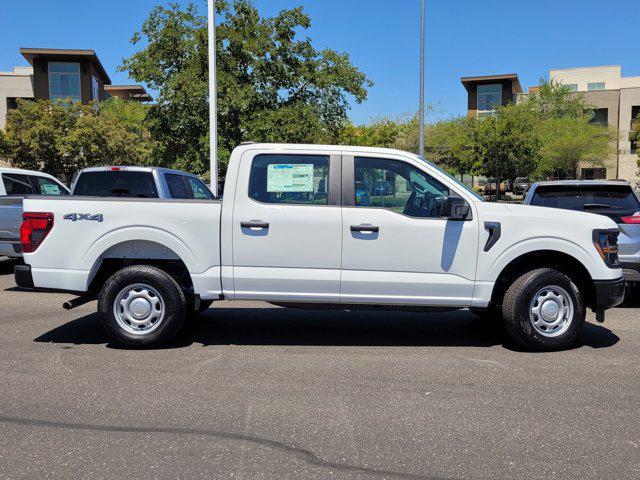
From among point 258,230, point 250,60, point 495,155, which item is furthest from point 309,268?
point 495,155

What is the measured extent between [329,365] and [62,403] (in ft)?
7.73

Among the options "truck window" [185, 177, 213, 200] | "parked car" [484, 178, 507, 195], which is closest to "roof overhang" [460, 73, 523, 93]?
"parked car" [484, 178, 507, 195]

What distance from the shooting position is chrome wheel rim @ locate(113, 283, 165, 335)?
619cm

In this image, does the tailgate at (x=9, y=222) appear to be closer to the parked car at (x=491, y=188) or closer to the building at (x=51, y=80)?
the parked car at (x=491, y=188)

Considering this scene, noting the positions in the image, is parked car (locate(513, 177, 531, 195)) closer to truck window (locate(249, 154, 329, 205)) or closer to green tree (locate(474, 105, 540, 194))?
green tree (locate(474, 105, 540, 194))

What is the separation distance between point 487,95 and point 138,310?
70583 millimetres

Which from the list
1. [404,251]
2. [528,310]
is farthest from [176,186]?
[528,310]

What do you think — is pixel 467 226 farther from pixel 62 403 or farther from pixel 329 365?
pixel 62 403

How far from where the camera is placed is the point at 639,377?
5363 mm

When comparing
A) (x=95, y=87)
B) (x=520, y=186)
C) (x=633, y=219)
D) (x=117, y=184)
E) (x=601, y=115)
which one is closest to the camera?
(x=633, y=219)

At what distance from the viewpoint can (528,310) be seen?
607 cm

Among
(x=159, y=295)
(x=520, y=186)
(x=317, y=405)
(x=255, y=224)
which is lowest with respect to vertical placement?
(x=317, y=405)

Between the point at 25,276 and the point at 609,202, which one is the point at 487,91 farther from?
the point at 25,276

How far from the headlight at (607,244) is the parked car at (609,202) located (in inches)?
74.3
